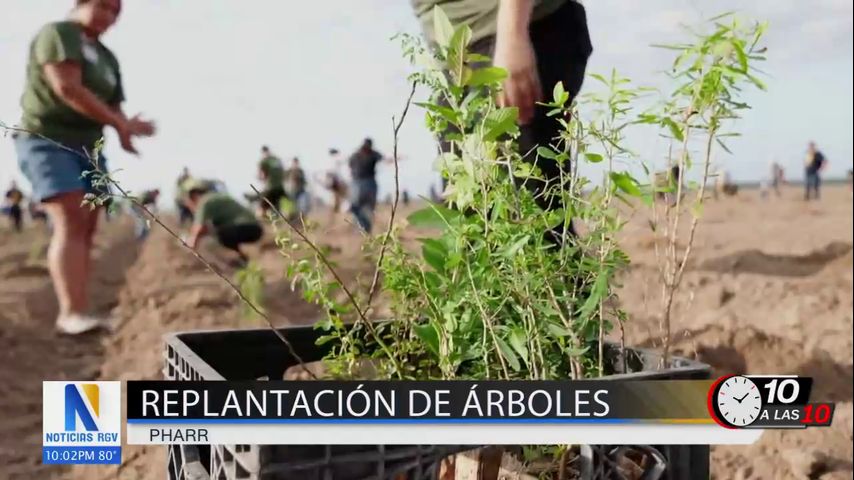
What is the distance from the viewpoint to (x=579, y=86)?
1.12 meters

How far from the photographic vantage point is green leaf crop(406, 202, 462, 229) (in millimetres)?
792

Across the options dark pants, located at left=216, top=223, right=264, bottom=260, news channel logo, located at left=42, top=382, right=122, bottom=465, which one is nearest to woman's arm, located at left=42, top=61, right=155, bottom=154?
news channel logo, located at left=42, top=382, right=122, bottom=465

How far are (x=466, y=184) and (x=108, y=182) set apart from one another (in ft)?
0.99

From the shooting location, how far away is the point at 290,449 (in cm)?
63

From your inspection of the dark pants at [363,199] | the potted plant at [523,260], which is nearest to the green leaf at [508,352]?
the potted plant at [523,260]

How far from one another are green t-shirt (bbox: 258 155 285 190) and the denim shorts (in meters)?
0.47

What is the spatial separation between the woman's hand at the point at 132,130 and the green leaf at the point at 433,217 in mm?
765

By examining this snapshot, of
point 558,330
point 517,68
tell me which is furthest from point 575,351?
point 517,68

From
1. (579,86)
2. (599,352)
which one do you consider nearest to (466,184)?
(599,352)

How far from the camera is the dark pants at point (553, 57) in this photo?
1061mm

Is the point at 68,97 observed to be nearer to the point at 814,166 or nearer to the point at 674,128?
the point at 674,128

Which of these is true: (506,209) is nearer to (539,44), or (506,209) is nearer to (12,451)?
(539,44)

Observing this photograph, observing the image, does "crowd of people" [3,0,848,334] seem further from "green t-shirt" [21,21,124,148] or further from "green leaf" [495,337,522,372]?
"green leaf" [495,337,522,372]

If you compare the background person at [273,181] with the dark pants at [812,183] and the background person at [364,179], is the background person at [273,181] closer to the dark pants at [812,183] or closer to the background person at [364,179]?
the background person at [364,179]
